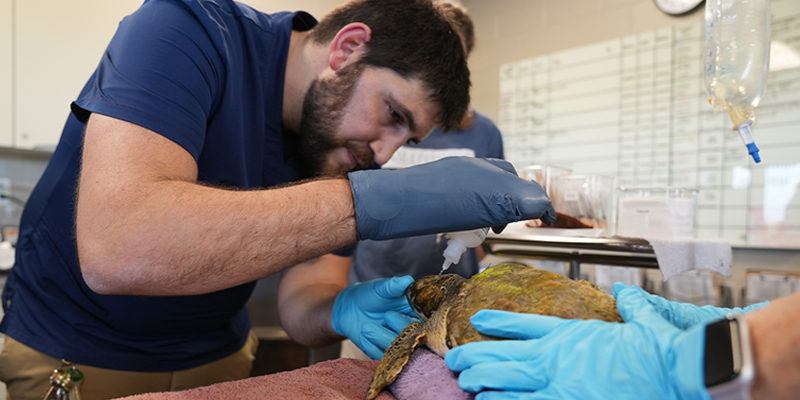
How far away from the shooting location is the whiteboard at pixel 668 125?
221 centimetres

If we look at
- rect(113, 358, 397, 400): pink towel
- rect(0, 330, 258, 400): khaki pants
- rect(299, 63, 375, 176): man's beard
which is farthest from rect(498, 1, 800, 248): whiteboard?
rect(0, 330, 258, 400): khaki pants

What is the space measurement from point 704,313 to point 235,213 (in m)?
0.77

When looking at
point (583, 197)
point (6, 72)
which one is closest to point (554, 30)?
point (583, 197)

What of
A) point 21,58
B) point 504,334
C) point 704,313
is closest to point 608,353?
point 504,334

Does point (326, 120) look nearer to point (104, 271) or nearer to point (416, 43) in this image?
point (416, 43)

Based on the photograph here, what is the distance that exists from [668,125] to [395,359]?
2.42 metres

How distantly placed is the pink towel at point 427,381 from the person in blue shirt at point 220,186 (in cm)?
21

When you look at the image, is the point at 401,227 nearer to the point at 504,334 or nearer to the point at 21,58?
the point at 504,334

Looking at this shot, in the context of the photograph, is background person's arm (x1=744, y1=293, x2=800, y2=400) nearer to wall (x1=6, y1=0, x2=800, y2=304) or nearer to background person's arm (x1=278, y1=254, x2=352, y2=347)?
background person's arm (x1=278, y1=254, x2=352, y2=347)

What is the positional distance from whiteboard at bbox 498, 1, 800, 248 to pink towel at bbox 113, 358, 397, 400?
2230 mm

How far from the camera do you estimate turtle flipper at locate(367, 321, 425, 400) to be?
72 centimetres

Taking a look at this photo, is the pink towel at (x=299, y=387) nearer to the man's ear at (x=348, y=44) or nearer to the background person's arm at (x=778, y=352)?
the background person's arm at (x=778, y=352)

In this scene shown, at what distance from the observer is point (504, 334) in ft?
2.18

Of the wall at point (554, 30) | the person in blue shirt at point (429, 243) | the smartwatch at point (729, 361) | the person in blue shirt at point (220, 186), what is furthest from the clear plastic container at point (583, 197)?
the wall at point (554, 30)
